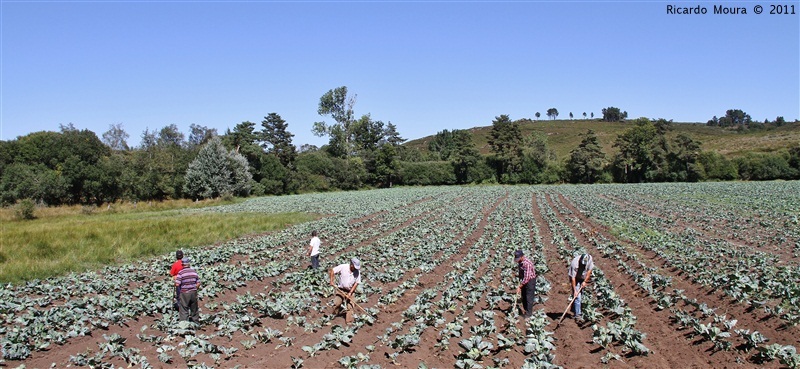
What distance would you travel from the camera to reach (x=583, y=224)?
1249 inches

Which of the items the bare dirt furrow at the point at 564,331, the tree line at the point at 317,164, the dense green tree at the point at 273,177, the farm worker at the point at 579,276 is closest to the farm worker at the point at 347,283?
the bare dirt furrow at the point at 564,331

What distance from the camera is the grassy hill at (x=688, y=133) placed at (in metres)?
104

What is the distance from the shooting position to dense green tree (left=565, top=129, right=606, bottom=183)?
282 feet

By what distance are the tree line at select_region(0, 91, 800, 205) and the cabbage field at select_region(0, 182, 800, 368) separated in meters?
42.2

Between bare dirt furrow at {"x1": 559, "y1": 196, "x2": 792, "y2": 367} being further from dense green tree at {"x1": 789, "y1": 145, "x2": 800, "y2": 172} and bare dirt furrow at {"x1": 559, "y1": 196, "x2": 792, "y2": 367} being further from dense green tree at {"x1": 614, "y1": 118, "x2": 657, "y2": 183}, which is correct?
dense green tree at {"x1": 789, "y1": 145, "x2": 800, "y2": 172}

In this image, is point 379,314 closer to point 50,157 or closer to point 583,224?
point 583,224

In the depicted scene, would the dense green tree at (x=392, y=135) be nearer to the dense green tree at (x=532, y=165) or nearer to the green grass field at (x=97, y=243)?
the dense green tree at (x=532, y=165)

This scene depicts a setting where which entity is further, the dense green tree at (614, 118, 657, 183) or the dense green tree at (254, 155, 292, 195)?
the dense green tree at (614, 118, 657, 183)

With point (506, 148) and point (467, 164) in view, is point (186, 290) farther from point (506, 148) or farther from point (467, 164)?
point (506, 148)

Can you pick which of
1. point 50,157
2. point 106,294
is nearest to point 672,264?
point 106,294

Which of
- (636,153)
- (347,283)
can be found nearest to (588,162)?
(636,153)

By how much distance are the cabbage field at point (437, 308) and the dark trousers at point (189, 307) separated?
298mm

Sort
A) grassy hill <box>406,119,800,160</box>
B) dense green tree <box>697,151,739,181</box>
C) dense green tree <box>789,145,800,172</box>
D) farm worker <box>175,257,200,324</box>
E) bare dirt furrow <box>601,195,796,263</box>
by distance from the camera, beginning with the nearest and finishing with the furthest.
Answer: farm worker <box>175,257,200,324</box>, bare dirt furrow <box>601,195,796,263</box>, dense green tree <box>789,145,800,172</box>, dense green tree <box>697,151,739,181</box>, grassy hill <box>406,119,800,160</box>

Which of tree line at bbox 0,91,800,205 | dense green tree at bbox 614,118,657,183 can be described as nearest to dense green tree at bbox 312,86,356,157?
tree line at bbox 0,91,800,205
